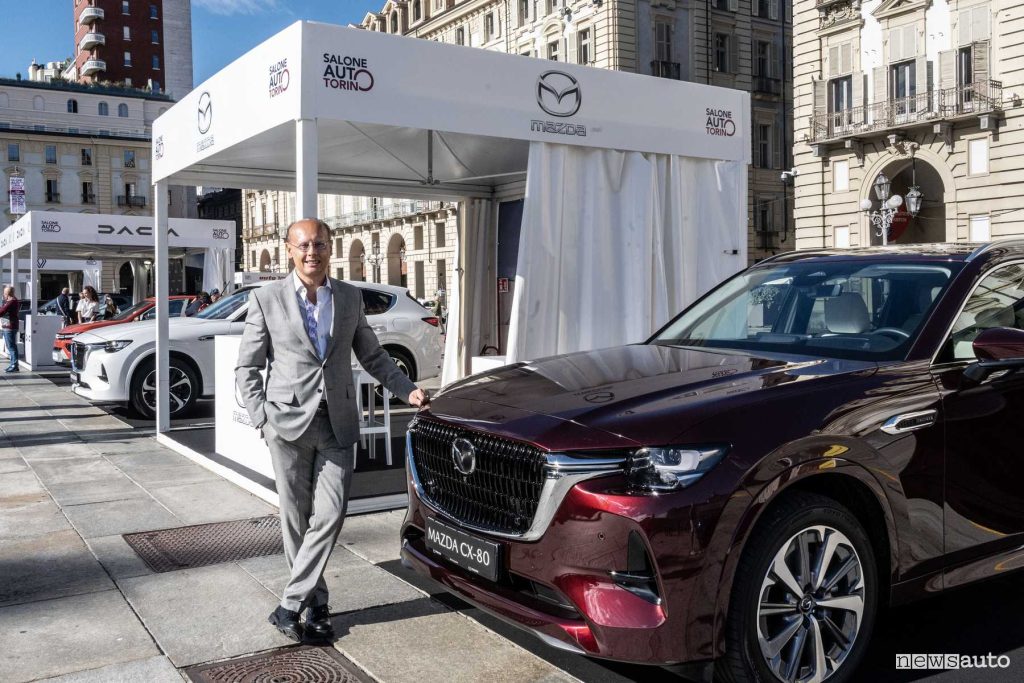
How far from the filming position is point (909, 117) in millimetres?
32500

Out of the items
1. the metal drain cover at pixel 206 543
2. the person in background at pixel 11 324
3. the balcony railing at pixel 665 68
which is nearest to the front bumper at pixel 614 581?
the metal drain cover at pixel 206 543

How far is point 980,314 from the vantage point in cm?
418

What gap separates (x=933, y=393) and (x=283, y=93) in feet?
14.7

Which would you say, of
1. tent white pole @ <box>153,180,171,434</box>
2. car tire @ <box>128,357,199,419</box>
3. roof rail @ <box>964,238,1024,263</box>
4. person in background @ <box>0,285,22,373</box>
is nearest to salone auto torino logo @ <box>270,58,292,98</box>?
tent white pole @ <box>153,180,171,434</box>

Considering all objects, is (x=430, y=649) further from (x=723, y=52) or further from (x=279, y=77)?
(x=723, y=52)

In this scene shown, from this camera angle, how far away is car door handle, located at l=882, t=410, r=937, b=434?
3.57m

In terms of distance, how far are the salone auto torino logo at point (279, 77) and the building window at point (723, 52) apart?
158 ft

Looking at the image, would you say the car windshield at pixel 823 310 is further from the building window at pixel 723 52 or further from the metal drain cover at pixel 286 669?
the building window at pixel 723 52

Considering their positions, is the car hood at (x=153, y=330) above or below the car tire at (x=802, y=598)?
above

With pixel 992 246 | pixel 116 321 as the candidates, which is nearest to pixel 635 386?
pixel 992 246

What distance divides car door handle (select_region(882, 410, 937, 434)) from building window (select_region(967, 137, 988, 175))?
31.0m

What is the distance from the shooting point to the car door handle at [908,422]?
357cm

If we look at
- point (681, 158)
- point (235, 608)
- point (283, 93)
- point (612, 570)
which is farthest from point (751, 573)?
point (681, 158)

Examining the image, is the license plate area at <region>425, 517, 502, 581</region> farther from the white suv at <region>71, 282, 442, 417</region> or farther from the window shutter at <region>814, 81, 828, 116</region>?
the window shutter at <region>814, 81, 828, 116</region>
